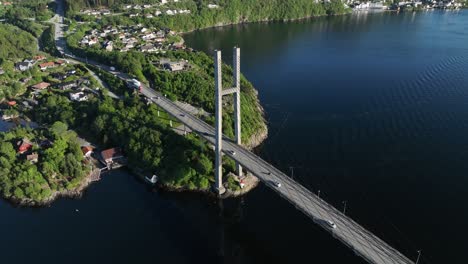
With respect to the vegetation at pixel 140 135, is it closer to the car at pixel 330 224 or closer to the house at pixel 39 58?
the car at pixel 330 224

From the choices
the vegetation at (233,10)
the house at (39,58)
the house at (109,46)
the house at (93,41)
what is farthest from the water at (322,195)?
the vegetation at (233,10)

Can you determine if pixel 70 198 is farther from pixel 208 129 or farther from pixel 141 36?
pixel 141 36

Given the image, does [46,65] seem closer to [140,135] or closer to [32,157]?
[32,157]

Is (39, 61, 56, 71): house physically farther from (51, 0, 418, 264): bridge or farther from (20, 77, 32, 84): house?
(51, 0, 418, 264): bridge

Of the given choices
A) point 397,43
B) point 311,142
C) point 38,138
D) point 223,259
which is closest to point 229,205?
point 223,259

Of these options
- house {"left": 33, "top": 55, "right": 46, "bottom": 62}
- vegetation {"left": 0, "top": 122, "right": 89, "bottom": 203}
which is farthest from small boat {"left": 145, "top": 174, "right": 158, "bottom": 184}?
house {"left": 33, "top": 55, "right": 46, "bottom": 62}

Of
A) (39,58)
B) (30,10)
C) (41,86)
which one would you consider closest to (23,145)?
(41,86)
